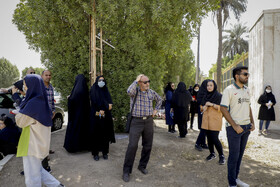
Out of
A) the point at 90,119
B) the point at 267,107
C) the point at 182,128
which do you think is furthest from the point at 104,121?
the point at 267,107

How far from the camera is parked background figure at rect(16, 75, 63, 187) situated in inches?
110

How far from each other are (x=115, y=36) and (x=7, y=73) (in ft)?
151

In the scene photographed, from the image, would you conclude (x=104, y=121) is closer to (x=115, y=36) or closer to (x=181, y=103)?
(x=181, y=103)

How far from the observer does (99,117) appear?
494cm

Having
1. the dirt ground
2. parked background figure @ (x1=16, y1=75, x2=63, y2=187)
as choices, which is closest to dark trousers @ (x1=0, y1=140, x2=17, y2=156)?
the dirt ground

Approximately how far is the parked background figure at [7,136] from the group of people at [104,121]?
0.02 meters

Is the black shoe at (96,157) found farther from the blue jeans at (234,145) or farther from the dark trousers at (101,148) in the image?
the blue jeans at (234,145)

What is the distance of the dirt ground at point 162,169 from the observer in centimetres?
385

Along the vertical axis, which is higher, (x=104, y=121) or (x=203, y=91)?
(x=203, y=91)

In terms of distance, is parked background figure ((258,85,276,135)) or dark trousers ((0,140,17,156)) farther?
parked background figure ((258,85,276,135))

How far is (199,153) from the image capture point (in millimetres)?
5594

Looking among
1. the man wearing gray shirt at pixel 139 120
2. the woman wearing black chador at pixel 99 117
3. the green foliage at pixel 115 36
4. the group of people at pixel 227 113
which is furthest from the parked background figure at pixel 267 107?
the woman wearing black chador at pixel 99 117

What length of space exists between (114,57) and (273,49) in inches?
273

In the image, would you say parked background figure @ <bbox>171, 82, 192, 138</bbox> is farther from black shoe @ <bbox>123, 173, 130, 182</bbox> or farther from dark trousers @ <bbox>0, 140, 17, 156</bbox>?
dark trousers @ <bbox>0, 140, 17, 156</bbox>
